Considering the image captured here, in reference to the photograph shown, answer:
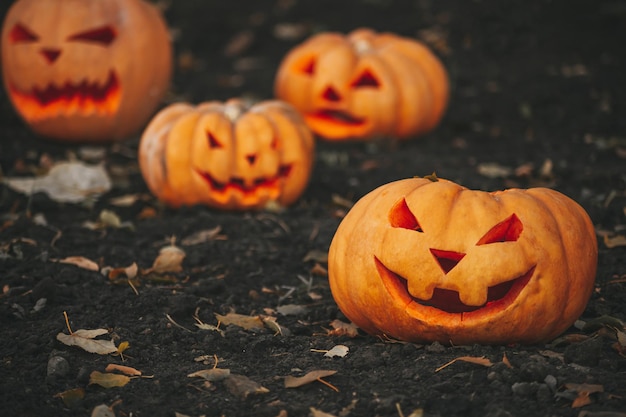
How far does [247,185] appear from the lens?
5211 millimetres

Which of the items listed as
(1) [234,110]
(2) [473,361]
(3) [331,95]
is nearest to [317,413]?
(2) [473,361]

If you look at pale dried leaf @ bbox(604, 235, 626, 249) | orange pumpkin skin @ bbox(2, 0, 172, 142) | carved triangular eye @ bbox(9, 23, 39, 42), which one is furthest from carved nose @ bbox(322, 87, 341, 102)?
pale dried leaf @ bbox(604, 235, 626, 249)

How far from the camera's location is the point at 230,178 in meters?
5.18

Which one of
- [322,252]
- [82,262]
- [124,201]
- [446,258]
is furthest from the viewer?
[124,201]

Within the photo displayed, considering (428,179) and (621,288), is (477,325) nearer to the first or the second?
(428,179)

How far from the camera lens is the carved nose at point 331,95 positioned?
6.73m

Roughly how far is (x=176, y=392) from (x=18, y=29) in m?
4.29

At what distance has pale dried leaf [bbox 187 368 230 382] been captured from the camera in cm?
305

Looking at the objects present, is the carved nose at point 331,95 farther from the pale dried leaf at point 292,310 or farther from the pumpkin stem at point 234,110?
the pale dried leaf at point 292,310

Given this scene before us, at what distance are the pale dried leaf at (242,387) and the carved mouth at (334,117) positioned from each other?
4.07 metres

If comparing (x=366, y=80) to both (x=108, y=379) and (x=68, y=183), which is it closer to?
(x=68, y=183)

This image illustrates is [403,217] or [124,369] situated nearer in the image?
[124,369]

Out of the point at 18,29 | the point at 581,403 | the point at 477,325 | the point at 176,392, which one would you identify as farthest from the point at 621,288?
the point at 18,29

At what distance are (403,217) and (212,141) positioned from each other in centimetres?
206
